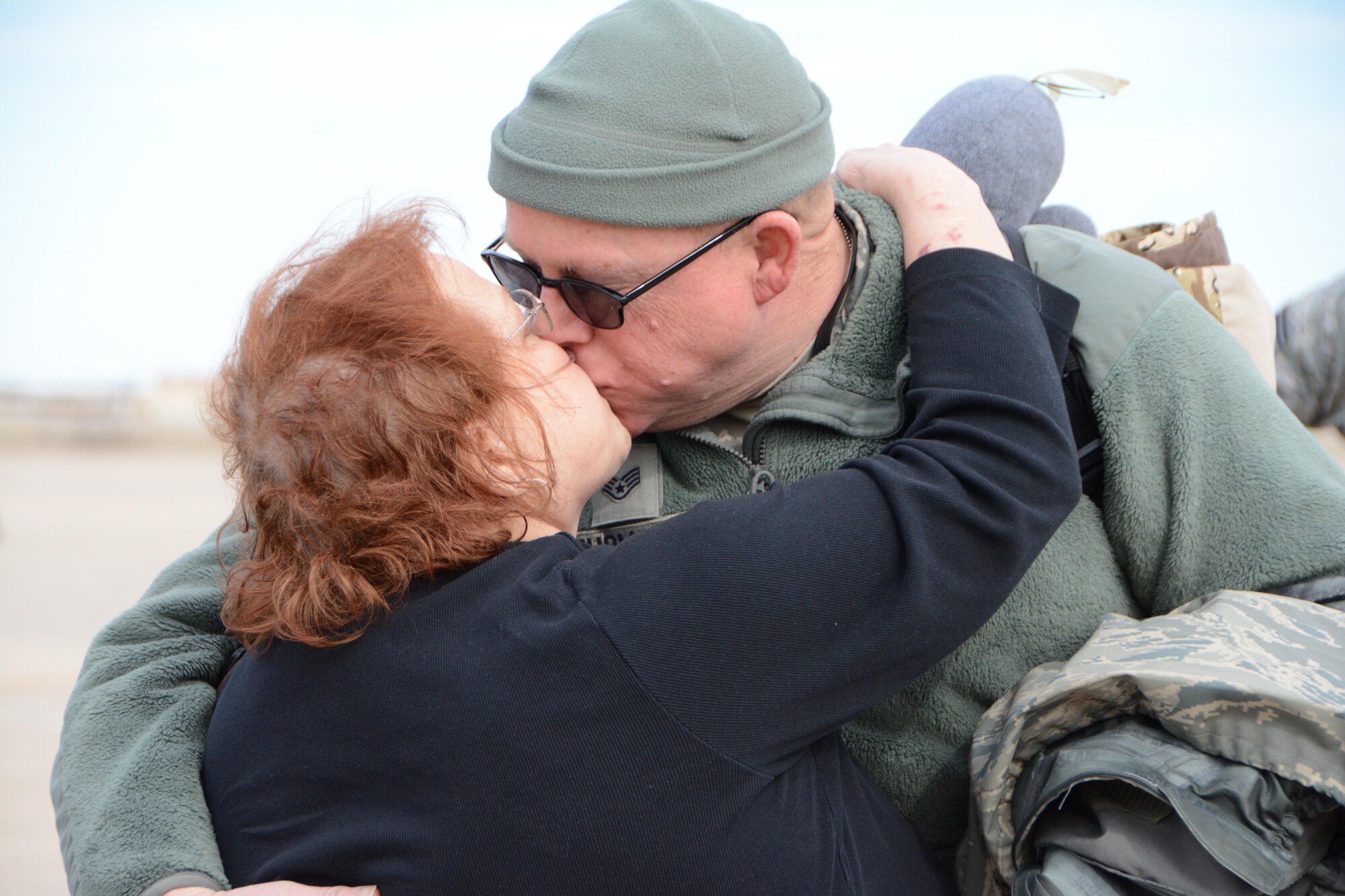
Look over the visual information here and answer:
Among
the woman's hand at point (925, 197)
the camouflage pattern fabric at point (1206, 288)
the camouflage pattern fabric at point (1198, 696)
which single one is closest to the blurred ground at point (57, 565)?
the woman's hand at point (925, 197)

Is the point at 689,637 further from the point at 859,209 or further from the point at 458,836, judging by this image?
the point at 859,209

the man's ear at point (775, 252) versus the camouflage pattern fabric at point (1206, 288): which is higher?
the man's ear at point (775, 252)

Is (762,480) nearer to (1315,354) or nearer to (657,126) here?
(657,126)

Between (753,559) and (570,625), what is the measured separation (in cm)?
23

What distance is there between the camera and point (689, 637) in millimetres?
1095

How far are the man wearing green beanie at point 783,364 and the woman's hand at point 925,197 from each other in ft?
0.22

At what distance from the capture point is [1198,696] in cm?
115

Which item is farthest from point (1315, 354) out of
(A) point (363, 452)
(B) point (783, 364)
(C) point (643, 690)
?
(A) point (363, 452)

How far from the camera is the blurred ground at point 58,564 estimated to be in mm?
3781

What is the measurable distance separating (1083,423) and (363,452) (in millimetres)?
1145

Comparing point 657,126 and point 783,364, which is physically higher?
point 657,126

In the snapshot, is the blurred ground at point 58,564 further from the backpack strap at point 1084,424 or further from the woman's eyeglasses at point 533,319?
the woman's eyeglasses at point 533,319

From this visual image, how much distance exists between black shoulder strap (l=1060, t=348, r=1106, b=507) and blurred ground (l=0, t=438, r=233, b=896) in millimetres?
1801

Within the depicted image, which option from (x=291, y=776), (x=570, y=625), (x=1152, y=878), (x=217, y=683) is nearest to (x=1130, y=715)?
(x=1152, y=878)
